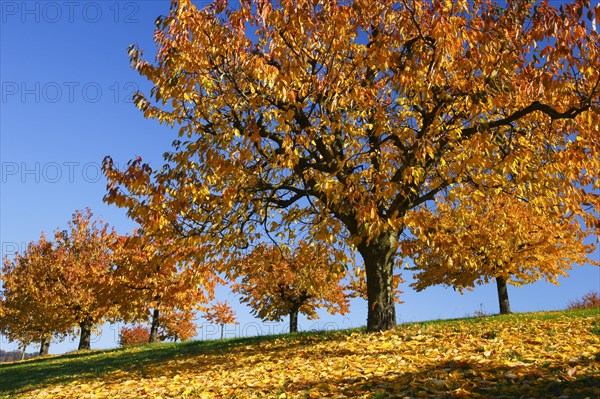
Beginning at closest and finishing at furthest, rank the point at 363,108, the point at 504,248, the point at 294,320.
→ 1. the point at 363,108
2. the point at 504,248
3. the point at 294,320

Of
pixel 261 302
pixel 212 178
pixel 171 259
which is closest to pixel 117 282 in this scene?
pixel 261 302

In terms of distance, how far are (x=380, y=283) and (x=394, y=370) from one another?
5101mm

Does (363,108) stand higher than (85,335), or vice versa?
(363,108)

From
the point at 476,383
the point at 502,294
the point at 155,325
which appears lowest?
the point at 476,383

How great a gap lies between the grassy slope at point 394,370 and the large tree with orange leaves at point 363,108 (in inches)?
104

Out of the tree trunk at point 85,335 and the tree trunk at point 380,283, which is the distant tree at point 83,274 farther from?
the tree trunk at point 380,283

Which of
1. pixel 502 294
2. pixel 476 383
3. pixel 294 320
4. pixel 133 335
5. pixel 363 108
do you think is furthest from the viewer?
pixel 133 335

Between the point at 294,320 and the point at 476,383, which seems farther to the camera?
the point at 294,320

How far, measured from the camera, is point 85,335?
1326 inches

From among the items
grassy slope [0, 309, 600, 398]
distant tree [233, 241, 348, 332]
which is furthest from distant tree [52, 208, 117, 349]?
grassy slope [0, 309, 600, 398]

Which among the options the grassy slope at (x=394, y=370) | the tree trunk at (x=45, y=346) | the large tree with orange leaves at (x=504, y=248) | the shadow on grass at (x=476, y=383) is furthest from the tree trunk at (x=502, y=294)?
the tree trunk at (x=45, y=346)

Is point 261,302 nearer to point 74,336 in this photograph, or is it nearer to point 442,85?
point 74,336

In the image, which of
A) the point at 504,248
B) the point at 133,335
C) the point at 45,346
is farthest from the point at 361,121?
the point at 133,335

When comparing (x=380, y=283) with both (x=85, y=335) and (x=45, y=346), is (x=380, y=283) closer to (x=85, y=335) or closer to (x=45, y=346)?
(x=85, y=335)
